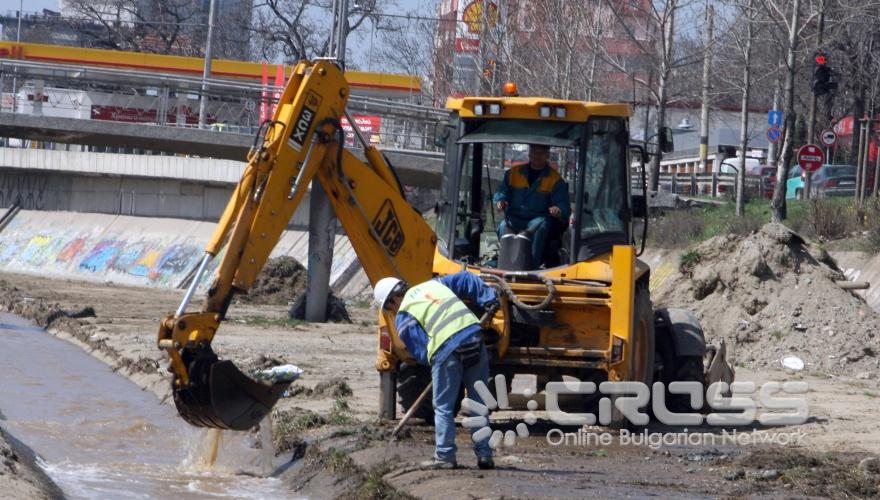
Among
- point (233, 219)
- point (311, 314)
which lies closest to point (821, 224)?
point (311, 314)

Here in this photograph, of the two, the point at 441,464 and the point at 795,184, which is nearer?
the point at 441,464

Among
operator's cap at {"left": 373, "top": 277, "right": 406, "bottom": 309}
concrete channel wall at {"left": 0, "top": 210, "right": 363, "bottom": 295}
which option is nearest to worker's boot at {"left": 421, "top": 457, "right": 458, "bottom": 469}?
operator's cap at {"left": 373, "top": 277, "right": 406, "bottom": 309}

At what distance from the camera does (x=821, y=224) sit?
87.6 feet

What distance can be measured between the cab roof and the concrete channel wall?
23060 millimetres

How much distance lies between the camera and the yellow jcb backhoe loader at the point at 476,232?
443 inches

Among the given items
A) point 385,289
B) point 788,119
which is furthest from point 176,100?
point 385,289

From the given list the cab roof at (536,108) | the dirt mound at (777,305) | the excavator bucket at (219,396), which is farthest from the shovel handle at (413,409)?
the dirt mound at (777,305)

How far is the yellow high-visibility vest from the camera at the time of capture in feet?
33.3

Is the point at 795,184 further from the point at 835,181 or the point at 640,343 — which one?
the point at 640,343

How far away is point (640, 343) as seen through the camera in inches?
480

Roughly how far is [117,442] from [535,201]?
496 cm

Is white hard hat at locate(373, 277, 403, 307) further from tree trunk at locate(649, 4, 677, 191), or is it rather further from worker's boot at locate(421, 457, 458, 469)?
tree trunk at locate(649, 4, 677, 191)

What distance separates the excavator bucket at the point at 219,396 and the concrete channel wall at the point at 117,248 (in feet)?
78.6

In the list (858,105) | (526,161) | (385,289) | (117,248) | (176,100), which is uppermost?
(858,105)
